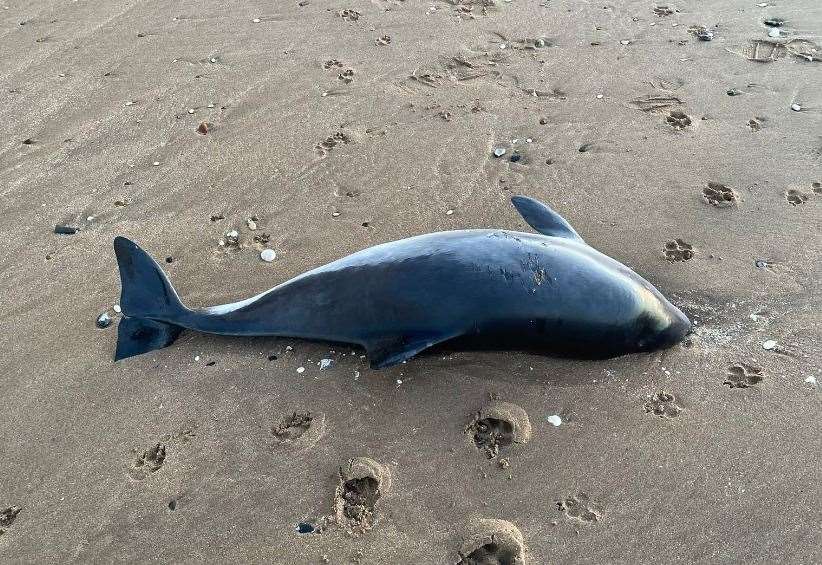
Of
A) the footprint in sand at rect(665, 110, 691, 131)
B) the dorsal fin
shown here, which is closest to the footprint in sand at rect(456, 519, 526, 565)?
the dorsal fin

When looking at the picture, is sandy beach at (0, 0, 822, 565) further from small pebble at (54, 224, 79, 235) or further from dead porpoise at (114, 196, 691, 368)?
dead porpoise at (114, 196, 691, 368)

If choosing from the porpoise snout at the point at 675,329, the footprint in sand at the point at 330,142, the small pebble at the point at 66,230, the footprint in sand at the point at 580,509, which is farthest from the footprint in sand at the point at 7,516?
the porpoise snout at the point at 675,329

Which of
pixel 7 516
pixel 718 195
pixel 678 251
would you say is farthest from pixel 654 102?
pixel 7 516

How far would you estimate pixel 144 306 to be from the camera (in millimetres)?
4156

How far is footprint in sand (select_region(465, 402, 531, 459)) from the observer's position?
142 inches

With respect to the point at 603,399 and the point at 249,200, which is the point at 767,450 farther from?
the point at 249,200

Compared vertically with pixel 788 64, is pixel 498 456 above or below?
below

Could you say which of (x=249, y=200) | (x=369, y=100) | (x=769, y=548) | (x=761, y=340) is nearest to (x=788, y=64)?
(x=761, y=340)

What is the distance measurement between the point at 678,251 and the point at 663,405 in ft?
5.10

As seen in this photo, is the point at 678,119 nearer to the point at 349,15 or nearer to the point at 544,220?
the point at 544,220

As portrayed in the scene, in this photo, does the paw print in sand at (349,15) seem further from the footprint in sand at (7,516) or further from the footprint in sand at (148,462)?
the footprint in sand at (7,516)

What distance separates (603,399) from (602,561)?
102 centimetres

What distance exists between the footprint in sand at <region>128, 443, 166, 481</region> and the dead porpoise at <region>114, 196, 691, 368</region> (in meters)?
0.80

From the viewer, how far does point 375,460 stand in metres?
3.54
